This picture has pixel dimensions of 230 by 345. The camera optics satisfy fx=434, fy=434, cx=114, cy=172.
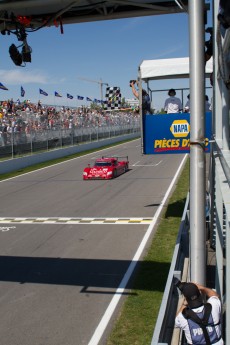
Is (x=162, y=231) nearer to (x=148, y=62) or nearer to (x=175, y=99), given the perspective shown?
(x=175, y=99)

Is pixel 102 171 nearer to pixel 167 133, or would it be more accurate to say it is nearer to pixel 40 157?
pixel 167 133

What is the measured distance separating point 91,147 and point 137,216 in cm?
2971

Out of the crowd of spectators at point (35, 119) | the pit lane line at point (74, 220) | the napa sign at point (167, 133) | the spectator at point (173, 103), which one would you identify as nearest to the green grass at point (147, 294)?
the pit lane line at point (74, 220)

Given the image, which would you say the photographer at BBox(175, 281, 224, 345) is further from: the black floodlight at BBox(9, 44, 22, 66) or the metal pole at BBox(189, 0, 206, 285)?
the black floodlight at BBox(9, 44, 22, 66)

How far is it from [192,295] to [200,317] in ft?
0.83

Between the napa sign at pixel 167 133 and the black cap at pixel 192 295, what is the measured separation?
7065 millimetres

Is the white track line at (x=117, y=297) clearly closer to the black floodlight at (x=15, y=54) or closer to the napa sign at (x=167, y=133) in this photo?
the napa sign at (x=167, y=133)

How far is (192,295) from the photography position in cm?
393

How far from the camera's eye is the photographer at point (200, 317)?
13.0ft

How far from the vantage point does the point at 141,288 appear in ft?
24.4

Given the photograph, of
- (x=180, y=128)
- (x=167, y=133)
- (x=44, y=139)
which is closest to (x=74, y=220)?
(x=167, y=133)

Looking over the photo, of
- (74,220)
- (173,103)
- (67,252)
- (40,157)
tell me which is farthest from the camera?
(40,157)

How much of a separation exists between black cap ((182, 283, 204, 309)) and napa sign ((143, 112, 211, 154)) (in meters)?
7.07

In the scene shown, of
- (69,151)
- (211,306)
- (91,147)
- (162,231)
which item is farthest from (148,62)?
(91,147)
